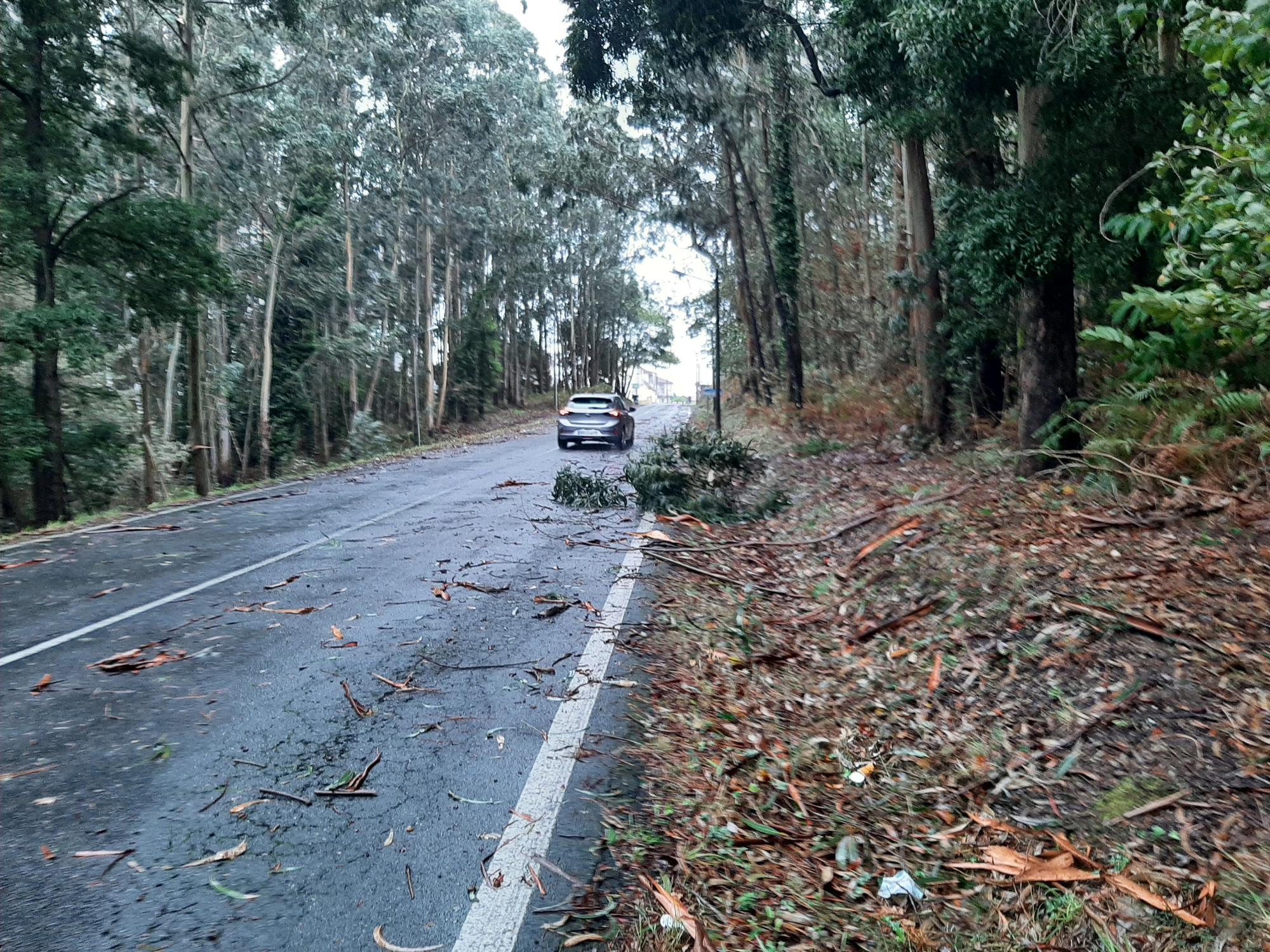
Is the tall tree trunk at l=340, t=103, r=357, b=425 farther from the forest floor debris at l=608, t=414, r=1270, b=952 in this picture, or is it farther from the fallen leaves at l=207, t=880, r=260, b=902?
the fallen leaves at l=207, t=880, r=260, b=902

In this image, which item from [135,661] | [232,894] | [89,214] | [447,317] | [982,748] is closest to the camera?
[232,894]

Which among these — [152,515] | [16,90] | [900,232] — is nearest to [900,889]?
[152,515]

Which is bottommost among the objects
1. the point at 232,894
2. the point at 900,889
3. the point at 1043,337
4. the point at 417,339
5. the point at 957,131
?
the point at 900,889

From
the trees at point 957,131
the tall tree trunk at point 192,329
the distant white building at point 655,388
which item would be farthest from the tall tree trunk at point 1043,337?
the distant white building at point 655,388

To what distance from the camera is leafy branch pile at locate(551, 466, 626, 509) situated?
1380 cm

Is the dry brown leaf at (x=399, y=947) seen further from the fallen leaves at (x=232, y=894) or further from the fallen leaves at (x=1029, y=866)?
the fallen leaves at (x=1029, y=866)

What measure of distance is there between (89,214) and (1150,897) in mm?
19430

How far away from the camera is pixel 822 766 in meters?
4.79

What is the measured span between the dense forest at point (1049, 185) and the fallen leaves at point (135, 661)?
7124 millimetres

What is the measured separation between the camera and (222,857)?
379 cm

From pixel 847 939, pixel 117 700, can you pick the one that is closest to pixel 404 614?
pixel 117 700

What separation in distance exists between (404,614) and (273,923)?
4.36 metres

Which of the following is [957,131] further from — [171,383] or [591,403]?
[171,383]

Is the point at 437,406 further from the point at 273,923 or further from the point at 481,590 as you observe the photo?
the point at 273,923
